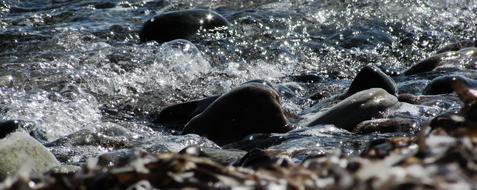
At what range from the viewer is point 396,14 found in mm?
10219

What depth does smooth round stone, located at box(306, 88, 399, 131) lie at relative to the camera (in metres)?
5.46

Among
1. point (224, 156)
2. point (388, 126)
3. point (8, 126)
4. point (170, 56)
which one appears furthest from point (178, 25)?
point (224, 156)

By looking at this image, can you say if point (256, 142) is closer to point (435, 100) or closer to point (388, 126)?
point (388, 126)

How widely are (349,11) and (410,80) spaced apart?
3.06 metres

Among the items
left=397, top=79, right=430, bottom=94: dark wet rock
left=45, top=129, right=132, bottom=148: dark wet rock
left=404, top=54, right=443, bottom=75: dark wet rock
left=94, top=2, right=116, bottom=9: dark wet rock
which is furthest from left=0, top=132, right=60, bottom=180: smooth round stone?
left=94, top=2, right=116, bottom=9: dark wet rock

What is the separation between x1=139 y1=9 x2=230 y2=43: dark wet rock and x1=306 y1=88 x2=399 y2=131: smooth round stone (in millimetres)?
3463

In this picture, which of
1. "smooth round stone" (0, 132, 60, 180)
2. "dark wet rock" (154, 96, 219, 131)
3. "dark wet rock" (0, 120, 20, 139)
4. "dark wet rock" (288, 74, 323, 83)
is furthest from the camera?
"dark wet rock" (288, 74, 323, 83)

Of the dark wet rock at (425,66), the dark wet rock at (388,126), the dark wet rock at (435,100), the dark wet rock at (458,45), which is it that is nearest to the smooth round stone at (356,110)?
the dark wet rock at (388,126)

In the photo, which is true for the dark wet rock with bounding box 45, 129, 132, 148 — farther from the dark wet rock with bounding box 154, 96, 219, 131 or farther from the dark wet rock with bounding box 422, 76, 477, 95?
the dark wet rock with bounding box 422, 76, 477, 95

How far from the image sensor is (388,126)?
5215 millimetres

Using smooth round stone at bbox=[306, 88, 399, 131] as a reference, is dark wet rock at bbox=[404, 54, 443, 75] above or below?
below

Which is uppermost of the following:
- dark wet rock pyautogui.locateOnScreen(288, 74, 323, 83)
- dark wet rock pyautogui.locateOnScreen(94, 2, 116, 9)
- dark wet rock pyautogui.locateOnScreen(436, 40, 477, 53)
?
dark wet rock pyautogui.locateOnScreen(94, 2, 116, 9)

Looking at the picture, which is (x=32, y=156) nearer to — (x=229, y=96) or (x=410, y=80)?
(x=229, y=96)

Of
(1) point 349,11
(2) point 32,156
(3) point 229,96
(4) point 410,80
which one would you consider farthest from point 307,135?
(1) point 349,11
